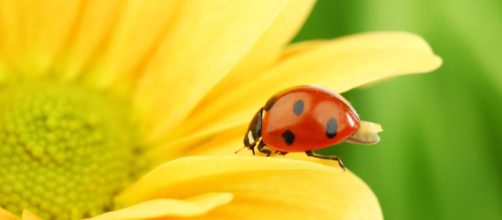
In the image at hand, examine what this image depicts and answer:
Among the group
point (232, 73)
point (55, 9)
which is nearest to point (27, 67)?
point (55, 9)

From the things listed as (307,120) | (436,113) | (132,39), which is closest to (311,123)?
(307,120)

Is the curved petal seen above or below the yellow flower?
above

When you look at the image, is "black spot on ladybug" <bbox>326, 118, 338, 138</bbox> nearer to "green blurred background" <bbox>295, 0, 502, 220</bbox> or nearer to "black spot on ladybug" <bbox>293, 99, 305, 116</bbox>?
"black spot on ladybug" <bbox>293, 99, 305, 116</bbox>

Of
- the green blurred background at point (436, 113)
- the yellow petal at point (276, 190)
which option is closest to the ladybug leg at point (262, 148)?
the yellow petal at point (276, 190)

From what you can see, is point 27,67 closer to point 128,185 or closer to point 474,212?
point 128,185

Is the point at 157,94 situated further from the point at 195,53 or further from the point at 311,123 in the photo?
the point at 311,123

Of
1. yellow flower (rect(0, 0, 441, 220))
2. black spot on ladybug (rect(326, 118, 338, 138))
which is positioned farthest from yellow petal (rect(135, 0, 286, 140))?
black spot on ladybug (rect(326, 118, 338, 138))

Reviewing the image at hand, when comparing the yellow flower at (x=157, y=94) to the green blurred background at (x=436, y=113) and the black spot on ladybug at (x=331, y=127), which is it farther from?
the green blurred background at (x=436, y=113)
